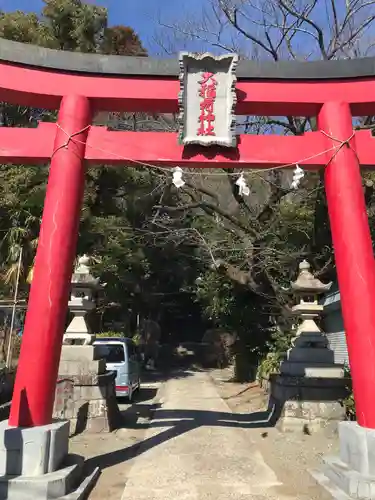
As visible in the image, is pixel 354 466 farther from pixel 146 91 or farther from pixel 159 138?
pixel 146 91

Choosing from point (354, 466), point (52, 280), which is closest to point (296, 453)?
point (354, 466)

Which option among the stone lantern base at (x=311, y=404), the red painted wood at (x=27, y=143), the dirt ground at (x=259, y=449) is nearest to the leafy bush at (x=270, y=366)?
the stone lantern base at (x=311, y=404)

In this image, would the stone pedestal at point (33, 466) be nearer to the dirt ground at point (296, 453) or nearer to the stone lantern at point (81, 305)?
the dirt ground at point (296, 453)

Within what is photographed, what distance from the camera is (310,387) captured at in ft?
27.1

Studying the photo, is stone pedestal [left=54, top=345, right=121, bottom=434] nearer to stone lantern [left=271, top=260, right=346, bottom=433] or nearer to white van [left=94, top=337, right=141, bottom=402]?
white van [left=94, top=337, right=141, bottom=402]

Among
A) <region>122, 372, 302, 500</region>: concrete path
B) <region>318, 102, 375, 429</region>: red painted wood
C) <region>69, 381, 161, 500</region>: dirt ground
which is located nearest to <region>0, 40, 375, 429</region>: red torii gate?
<region>318, 102, 375, 429</region>: red painted wood

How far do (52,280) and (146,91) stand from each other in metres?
3.07

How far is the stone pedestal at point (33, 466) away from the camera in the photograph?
14.3 ft

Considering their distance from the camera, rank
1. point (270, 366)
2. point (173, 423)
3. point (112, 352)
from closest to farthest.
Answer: point (173, 423)
point (112, 352)
point (270, 366)

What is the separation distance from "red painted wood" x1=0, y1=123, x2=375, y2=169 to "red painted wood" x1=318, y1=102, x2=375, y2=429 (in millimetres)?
276

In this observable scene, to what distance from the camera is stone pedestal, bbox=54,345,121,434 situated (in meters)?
8.02

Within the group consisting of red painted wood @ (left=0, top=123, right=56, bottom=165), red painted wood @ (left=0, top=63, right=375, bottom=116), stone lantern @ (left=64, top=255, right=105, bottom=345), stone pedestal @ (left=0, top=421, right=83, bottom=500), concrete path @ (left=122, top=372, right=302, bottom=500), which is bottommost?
concrete path @ (left=122, top=372, right=302, bottom=500)

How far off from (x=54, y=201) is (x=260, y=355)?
37.7 feet

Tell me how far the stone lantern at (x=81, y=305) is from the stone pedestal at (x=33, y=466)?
3.98m
